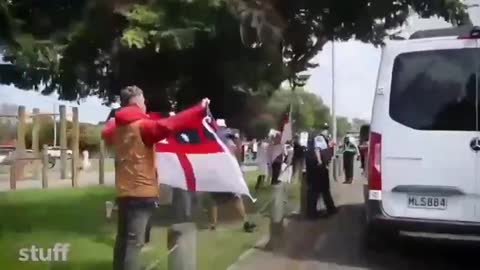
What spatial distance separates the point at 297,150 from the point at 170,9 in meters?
10.5

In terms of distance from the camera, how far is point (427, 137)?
7.91m

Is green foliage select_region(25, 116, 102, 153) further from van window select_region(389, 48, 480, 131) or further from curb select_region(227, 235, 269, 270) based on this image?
van window select_region(389, 48, 480, 131)

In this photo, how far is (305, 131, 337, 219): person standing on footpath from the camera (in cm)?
1266

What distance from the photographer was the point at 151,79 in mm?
11547

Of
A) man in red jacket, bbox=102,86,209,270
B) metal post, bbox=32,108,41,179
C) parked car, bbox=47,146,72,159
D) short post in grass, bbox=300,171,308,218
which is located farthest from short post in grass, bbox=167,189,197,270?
parked car, bbox=47,146,72,159

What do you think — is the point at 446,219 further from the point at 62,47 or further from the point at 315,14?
the point at 315,14

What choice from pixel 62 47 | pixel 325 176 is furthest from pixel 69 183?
pixel 62 47

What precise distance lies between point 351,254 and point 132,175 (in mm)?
3950

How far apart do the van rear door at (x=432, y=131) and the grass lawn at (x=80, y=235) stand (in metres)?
2.04

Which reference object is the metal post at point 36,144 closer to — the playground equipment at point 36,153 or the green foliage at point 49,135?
the playground equipment at point 36,153

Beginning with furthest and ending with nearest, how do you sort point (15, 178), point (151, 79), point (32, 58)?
point (15, 178), point (151, 79), point (32, 58)

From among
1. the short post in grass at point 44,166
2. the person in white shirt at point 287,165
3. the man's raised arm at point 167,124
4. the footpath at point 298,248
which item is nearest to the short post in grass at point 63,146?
the short post in grass at point 44,166

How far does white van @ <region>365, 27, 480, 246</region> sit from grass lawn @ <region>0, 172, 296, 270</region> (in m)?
1.89

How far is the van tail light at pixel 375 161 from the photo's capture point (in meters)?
8.04
